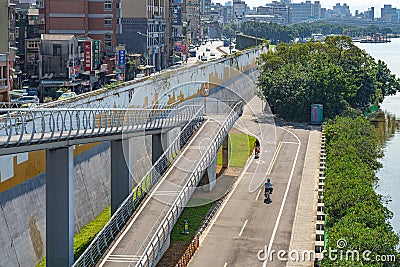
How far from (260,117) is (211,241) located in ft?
135

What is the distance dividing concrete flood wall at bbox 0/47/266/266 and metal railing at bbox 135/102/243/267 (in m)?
2.57

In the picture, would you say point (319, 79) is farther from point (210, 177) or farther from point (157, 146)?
point (157, 146)

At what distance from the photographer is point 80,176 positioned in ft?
117

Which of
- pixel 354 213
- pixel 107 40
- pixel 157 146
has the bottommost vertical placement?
pixel 354 213

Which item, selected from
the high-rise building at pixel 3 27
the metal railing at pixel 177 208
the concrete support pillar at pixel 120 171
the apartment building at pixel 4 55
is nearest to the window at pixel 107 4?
the apartment building at pixel 4 55

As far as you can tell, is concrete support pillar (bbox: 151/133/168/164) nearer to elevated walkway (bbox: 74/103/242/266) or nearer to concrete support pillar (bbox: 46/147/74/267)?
elevated walkway (bbox: 74/103/242/266)

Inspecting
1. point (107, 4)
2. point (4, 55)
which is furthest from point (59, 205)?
point (107, 4)

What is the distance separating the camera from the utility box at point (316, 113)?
67875mm

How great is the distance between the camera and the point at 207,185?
4206 centimetres

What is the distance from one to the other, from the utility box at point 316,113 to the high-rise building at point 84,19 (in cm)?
2675

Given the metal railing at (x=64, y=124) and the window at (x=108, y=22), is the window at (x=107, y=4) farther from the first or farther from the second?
the metal railing at (x=64, y=124)

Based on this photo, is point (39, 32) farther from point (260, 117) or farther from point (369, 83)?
point (369, 83)

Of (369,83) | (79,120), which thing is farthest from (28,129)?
(369,83)

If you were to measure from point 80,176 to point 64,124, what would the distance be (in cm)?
984
